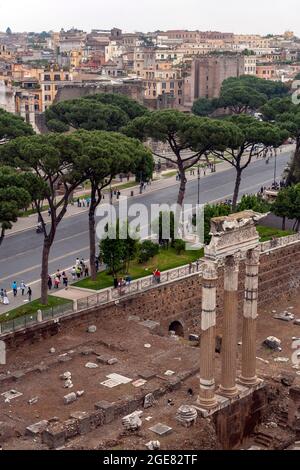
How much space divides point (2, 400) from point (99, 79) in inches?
2934

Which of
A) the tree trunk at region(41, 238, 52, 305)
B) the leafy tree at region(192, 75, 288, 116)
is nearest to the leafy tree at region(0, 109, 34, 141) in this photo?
the tree trunk at region(41, 238, 52, 305)

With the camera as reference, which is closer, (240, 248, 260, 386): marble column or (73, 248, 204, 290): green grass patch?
(240, 248, 260, 386): marble column

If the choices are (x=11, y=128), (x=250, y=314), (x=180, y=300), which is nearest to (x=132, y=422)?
(x=250, y=314)

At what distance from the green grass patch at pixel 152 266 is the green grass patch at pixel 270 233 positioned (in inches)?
222

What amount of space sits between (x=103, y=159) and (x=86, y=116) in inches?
975

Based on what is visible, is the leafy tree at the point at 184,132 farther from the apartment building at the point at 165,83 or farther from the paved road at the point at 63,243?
the apartment building at the point at 165,83

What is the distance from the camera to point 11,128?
165ft

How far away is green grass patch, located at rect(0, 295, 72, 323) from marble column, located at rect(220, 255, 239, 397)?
952cm

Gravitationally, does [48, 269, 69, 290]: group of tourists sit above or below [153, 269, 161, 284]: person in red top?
below

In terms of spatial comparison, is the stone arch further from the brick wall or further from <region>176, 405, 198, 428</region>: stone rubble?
<region>176, 405, 198, 428</region>: stone rubble

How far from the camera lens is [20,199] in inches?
1223

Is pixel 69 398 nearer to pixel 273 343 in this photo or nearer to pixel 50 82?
pixel 273 343

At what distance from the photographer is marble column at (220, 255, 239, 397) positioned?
24.3 meters
